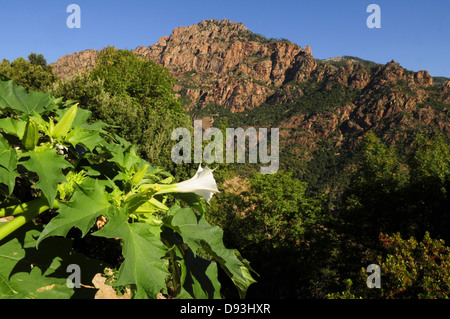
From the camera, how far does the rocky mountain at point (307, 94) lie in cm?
11075

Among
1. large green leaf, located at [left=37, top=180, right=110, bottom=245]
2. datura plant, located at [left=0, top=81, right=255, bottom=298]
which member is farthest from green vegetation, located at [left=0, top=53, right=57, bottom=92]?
large green leaf, located at [left=37, top=180, right=110, bottom=245]

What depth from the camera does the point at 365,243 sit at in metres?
18.4

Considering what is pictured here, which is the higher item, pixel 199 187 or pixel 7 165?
pixel 7 165

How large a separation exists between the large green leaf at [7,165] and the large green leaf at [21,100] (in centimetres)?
45

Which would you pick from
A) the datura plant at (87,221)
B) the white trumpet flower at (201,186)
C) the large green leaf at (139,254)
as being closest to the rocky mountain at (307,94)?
the datura plant at (87,221)

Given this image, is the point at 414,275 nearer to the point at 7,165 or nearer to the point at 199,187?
the point at 199,187

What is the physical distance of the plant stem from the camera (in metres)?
1.03

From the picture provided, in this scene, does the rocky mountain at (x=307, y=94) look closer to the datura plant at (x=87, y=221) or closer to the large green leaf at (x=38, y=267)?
the datura plant at (x=87, y=221)

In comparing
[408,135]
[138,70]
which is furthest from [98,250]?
[408,135]

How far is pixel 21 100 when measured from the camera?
1.55 meters

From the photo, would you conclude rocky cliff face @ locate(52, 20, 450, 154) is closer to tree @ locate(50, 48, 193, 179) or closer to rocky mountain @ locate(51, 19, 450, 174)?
rocky mountain @ locate(51, 19, 450, 174)

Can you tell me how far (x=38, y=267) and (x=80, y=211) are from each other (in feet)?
1.29

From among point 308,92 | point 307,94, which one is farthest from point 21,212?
point 308,92
